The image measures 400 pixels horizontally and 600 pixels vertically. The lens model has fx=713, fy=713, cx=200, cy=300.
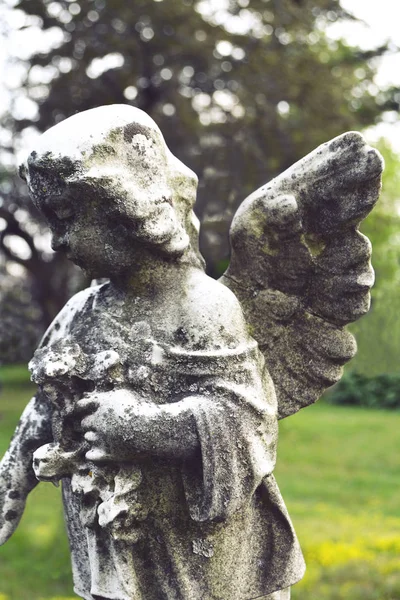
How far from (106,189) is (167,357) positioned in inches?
20.9

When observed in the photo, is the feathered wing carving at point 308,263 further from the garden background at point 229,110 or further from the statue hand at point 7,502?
the garden background at point 229,110

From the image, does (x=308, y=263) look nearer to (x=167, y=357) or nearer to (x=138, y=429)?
(x=167, y=357)

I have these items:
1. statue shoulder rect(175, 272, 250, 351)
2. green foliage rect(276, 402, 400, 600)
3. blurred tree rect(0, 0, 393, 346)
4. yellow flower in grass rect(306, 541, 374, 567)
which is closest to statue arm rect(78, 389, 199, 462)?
statue shoulder rect(175, 272, 250, 351)

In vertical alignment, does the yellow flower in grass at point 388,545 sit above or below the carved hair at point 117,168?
below

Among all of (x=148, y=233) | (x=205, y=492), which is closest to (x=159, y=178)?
(x=148, y=233)

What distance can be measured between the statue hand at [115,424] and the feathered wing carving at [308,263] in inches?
23.4

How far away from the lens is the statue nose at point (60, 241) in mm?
2146

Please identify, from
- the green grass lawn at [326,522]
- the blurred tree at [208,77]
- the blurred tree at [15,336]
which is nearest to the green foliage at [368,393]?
the green grass lawn at [326,522]

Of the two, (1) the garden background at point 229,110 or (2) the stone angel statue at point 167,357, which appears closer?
(2) the stone angel statue at point 167,357

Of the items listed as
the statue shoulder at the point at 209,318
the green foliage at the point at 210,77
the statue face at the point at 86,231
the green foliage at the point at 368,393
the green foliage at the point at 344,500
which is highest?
the statue face at the point at 86,231

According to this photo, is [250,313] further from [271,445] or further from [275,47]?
[275,47]

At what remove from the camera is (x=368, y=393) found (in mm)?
17875

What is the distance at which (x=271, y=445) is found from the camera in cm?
221

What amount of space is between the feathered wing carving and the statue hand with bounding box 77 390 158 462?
59 centimetres
